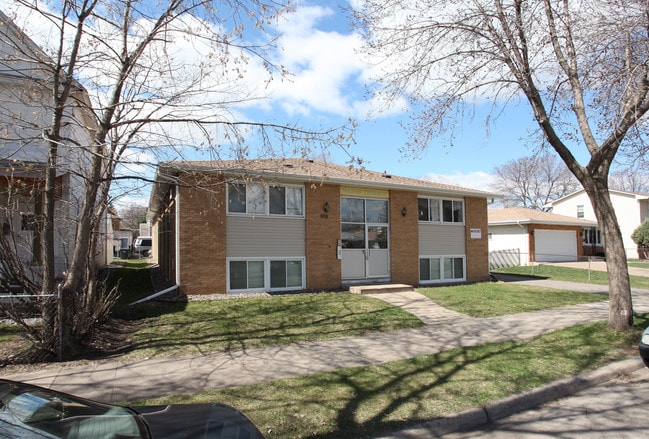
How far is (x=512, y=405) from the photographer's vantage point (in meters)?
4.76

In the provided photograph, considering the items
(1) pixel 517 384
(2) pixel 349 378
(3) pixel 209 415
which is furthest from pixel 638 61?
(3) pixel 209 415

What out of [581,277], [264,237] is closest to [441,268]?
[264,237]

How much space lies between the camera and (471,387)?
5.11 meters

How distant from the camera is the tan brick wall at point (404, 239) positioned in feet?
49.8

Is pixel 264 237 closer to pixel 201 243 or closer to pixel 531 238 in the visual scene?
pixel 201 243

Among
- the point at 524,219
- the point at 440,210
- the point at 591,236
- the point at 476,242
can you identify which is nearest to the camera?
the point at 440,210

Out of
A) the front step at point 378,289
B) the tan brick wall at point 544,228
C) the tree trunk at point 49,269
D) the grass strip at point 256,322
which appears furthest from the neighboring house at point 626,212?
the tree trunk at point 49,269

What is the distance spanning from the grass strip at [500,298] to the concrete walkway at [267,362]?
135 cm

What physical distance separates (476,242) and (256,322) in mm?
11902

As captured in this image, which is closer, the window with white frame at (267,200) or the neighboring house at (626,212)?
the window with white frame at (267,200)

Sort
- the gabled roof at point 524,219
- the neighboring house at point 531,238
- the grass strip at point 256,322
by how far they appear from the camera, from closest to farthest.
Answer: 1. the grass strip at point 256,322
2. the neighboring house at point 531,238
3. the gabled roof at point 524,219

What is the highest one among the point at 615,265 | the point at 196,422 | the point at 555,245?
the point at 555,245

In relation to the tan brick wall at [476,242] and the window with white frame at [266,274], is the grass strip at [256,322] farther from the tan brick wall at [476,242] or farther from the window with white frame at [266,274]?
the tan brick wall at [476,242]

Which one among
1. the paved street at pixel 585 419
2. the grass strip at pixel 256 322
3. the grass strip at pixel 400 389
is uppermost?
the grass strip at pixel 256 322
